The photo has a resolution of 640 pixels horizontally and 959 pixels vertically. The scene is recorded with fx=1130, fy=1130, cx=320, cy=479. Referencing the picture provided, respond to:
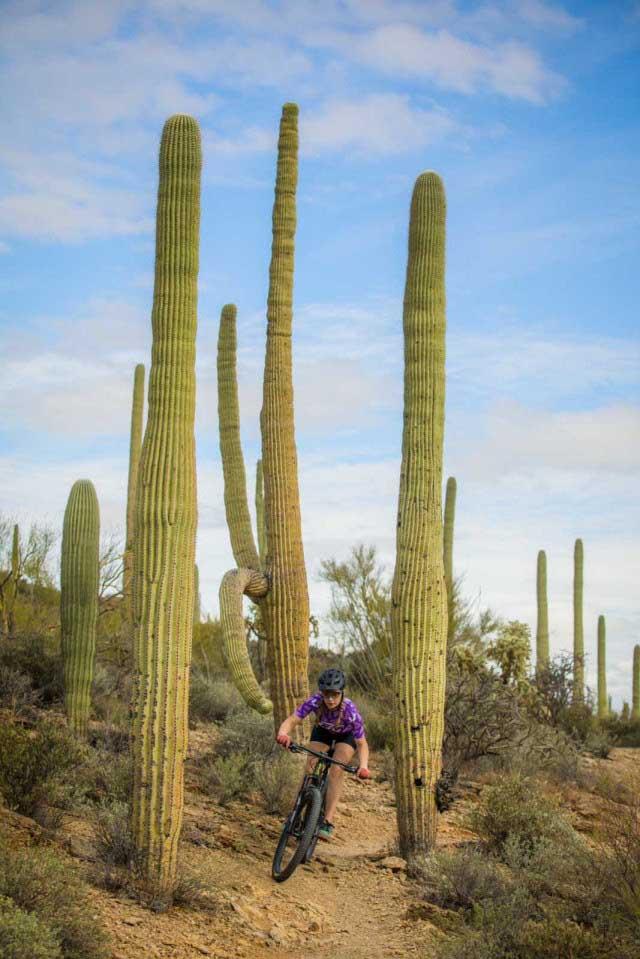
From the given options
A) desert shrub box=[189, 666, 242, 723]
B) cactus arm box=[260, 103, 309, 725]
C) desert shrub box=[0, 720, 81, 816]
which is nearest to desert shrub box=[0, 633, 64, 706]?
desert shrub box=[189, 666, 242, 723]

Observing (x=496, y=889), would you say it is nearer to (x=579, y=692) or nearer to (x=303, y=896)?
(x=303, y=896)

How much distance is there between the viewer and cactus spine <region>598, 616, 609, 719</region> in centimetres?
3316

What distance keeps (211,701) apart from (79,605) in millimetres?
4145

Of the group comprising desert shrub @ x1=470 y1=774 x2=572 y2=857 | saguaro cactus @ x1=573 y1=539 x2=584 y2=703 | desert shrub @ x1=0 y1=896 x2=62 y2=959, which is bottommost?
desert shrub @ x1=470 y1=774 x2=572 y2=857

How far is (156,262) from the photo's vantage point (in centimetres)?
984

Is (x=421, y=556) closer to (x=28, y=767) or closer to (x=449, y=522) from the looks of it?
(x=28, y=767)

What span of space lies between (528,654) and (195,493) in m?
14.2

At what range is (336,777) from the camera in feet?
31.9

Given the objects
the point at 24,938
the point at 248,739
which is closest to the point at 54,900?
the point at 24,938

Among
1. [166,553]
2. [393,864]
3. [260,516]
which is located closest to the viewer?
[166,553]

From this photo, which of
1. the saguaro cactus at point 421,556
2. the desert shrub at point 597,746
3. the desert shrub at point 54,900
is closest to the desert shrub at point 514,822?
the saguaro cactus at point 421,556

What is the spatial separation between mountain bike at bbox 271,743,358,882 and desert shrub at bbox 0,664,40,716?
563 cm

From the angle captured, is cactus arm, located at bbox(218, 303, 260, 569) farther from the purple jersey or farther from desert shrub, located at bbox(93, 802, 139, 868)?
desert shrub, located at bbox(93, 802, 139, 868)

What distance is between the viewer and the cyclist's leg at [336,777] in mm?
9711
